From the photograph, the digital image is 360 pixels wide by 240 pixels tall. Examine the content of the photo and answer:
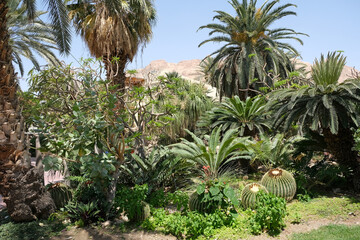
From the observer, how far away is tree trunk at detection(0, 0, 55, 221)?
596 cm

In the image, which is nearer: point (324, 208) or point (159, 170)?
point (324, 208)

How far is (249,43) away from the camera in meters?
15.1

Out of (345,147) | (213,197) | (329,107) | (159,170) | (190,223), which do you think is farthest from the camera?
(159,170)

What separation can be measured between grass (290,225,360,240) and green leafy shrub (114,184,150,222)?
9.58ft

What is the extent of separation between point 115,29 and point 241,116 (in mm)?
5917

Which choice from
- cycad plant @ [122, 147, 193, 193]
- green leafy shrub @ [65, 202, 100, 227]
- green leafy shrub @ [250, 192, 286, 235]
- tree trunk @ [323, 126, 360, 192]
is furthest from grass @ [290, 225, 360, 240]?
green leafy shrub @ [65, 202, 100, 227]

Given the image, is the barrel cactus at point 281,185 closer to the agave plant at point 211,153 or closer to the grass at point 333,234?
the agave plant at point 211,153

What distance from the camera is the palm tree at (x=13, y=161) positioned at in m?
5.97

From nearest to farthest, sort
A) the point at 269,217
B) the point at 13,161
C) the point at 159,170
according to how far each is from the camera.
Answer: the point at 269,217 → the point at 13,161 → the point at 159,170

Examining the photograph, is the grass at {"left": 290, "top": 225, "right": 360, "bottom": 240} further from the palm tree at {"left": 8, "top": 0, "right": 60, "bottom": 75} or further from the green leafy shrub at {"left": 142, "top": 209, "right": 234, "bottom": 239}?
the palm tree at {"left": 8, "top": 0, "right": 60, "bottom": 75}

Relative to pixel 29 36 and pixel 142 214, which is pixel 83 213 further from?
pixel 29 36

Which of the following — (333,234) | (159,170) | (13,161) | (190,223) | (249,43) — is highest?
(249,43)

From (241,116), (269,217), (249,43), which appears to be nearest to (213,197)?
(269,217)

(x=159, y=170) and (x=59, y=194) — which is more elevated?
(x=159, y=170)
